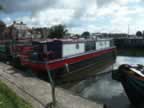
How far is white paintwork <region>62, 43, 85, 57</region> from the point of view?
14784 millimetres

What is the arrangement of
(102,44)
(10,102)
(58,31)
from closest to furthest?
(10,102) → (102,44) → (58,31)

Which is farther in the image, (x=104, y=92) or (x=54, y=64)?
(x=54, y=64)

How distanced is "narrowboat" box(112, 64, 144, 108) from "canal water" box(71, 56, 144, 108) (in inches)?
23.6

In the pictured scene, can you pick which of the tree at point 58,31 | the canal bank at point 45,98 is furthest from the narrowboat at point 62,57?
the tree at point 58,31

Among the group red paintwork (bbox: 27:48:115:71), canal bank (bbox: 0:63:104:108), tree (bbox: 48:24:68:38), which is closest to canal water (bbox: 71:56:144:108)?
canal bank (bbox: 0:63:104:108)

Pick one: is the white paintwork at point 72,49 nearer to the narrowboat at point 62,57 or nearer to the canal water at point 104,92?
the narrowboat at point 62,57

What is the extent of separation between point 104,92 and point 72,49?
18.9 ft

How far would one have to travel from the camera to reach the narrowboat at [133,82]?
7689mm

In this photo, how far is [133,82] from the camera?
7.88 metres

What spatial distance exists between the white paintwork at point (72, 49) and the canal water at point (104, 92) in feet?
9.08

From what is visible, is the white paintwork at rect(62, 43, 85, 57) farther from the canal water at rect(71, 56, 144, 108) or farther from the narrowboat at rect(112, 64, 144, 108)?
the narrowboat at rect(112, 64, 144, 108)

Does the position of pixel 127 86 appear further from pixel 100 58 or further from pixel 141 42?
pixel 141 42

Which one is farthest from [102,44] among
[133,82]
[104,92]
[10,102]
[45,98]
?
[10,102]

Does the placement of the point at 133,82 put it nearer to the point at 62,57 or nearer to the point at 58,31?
the point at 62,57
